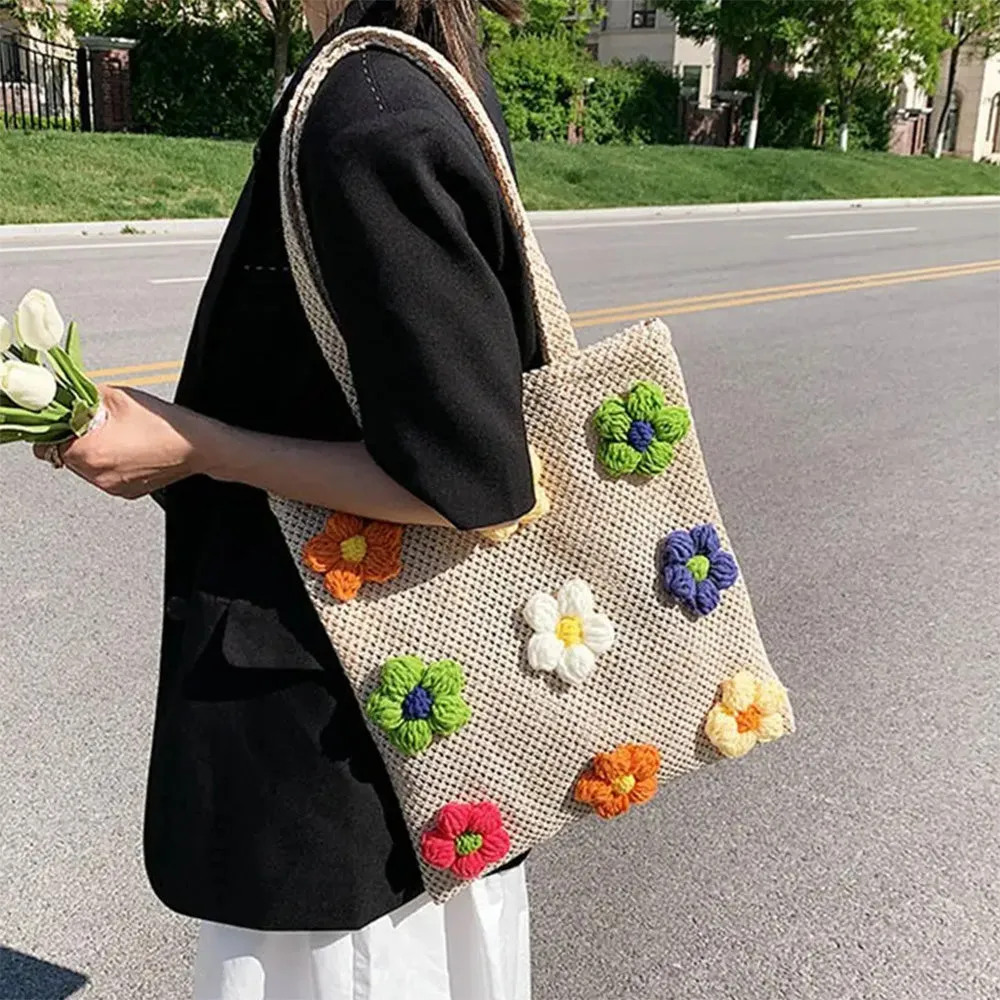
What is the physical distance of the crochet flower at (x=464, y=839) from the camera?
49.0 inches

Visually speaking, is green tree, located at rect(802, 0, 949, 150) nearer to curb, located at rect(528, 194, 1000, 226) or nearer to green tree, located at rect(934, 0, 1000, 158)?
green tree, located at rect(934, 0, 1000, 158)

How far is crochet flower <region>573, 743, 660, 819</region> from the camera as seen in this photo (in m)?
1.30

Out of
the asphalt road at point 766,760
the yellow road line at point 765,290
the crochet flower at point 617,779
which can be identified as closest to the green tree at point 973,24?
the yellow road line at point 765,290

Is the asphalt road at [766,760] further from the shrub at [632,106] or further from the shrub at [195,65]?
the shrub at [632,106]

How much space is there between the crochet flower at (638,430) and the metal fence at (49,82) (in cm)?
2109

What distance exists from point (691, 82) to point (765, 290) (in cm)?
2634

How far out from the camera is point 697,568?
128 centimetres

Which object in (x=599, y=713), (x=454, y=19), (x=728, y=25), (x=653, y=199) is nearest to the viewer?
(x=454, y=19)

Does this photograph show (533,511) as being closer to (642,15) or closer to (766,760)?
(766,760)

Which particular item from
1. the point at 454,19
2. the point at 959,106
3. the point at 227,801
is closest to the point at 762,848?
the point at 227,801

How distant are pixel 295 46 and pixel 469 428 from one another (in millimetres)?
22786

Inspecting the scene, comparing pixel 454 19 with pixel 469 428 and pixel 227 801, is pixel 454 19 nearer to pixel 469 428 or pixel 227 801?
pixel 469 428

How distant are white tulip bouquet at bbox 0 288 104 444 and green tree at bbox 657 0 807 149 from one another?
32.3 meters

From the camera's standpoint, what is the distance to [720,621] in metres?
1.33
